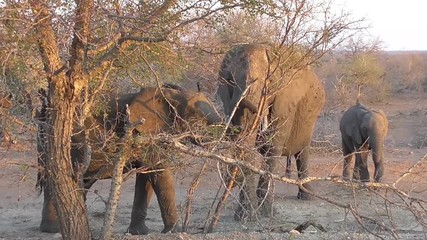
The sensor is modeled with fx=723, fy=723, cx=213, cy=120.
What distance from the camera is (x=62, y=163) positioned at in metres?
5.70

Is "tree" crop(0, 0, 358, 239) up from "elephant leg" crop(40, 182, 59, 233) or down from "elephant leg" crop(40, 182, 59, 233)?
up

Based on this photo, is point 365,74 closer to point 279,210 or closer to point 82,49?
point 279,210

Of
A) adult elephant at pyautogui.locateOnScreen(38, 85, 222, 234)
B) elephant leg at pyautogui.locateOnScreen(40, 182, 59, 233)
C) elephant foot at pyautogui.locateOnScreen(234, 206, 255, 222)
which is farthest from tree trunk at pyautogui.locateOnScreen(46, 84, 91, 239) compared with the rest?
elephant leg at pyautogui.locateOnScreen(40, 182, 59, 233)

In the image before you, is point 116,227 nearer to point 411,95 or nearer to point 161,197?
point 161,197

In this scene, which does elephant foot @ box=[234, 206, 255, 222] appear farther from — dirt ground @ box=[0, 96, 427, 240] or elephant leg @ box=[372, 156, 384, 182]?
elephant leg @ box=[372, 156, 384, 182]

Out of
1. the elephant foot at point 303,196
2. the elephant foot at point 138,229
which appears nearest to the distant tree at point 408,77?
the elephant foot at point 303,196

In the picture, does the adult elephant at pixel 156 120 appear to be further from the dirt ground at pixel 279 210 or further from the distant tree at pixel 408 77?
the distant tree at pixel 408 77

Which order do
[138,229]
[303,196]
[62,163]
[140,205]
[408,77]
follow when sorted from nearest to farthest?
[62,163] → [138,229] → [140,205] → [303,196] → [408,77]

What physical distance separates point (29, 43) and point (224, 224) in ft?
12.3

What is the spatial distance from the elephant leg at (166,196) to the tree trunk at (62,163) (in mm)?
1930

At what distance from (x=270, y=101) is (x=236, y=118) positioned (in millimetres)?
952

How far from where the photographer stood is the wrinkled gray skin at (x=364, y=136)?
1245 cm

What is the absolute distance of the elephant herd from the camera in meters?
7.05

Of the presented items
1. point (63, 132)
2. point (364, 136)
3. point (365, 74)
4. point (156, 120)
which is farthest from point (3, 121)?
point (365, 74)
